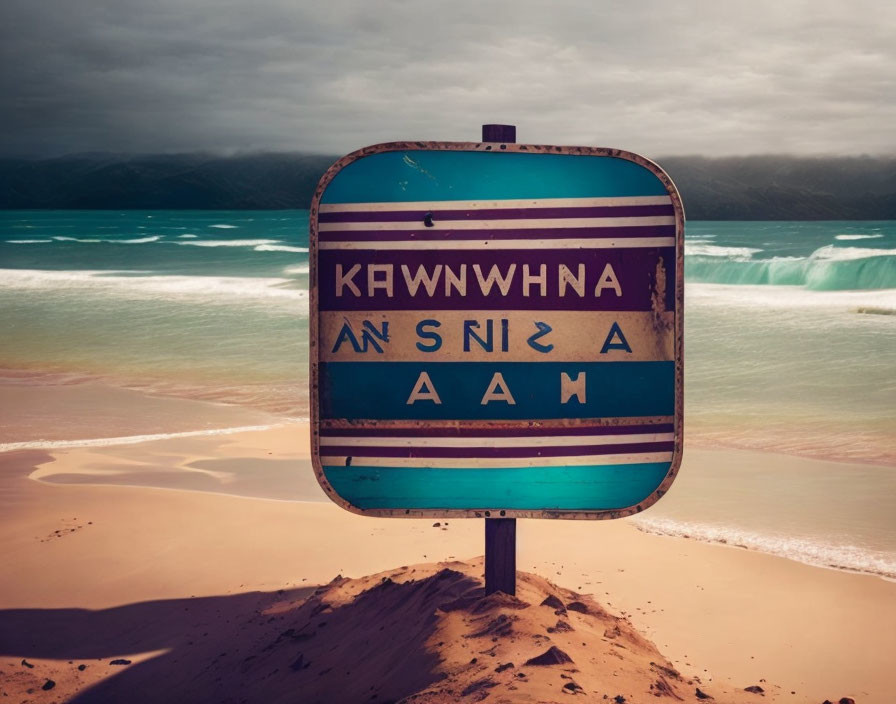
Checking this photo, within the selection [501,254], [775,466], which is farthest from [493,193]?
[775,466]

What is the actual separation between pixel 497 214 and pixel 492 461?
0.73 meters

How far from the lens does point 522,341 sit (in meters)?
2.71

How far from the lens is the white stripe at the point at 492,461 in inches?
106

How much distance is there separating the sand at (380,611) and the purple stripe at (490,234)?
4.29 feet

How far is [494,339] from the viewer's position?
2.72 m

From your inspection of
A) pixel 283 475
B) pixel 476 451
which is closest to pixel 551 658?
pixel 476 451

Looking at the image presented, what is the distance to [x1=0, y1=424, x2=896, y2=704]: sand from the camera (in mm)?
3053

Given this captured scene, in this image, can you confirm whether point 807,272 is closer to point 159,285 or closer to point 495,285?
point 159,285

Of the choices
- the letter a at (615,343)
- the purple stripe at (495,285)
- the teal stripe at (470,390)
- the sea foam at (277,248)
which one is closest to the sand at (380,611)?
the teal stripe at (470,390)

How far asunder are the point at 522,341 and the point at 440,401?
304mm

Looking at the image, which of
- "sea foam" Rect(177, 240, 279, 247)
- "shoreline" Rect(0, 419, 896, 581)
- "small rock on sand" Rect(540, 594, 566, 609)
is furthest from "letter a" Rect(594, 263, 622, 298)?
"sea foam" Rect(177, 240, 279, 247)

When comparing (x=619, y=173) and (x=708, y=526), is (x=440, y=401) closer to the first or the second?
(x=619, y=173)

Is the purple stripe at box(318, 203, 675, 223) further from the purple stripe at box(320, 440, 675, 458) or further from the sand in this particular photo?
the sand

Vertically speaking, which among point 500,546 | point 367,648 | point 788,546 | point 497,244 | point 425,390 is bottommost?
point 788,546
